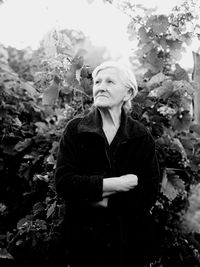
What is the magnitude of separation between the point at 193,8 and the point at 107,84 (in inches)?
43.6

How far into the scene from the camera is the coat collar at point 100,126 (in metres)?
2.09

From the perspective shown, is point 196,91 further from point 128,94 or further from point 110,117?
point 110,117

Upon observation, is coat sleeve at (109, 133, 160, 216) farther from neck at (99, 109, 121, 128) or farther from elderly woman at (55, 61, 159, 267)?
neck at (99, 109, 121, 128)

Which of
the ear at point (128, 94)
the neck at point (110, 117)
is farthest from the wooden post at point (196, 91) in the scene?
the neck at point (110, 117)

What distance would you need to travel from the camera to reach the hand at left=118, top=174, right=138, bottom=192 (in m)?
1.98

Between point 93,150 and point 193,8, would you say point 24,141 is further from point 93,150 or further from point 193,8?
point 193,8

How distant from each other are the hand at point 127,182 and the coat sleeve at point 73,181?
0.34 feet

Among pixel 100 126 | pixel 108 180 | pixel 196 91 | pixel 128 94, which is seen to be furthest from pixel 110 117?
pixel 196 91

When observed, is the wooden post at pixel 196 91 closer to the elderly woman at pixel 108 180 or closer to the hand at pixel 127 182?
the elderly woman at pixel 108 180

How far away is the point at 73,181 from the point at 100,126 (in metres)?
0.35

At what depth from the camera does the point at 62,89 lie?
2959mm

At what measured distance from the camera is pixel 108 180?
1.98 m

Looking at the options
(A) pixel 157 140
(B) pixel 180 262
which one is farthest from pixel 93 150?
(B) pixel 180 262

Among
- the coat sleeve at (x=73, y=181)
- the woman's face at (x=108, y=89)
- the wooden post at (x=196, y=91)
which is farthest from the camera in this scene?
the wooden post at (x=196, y=91)
